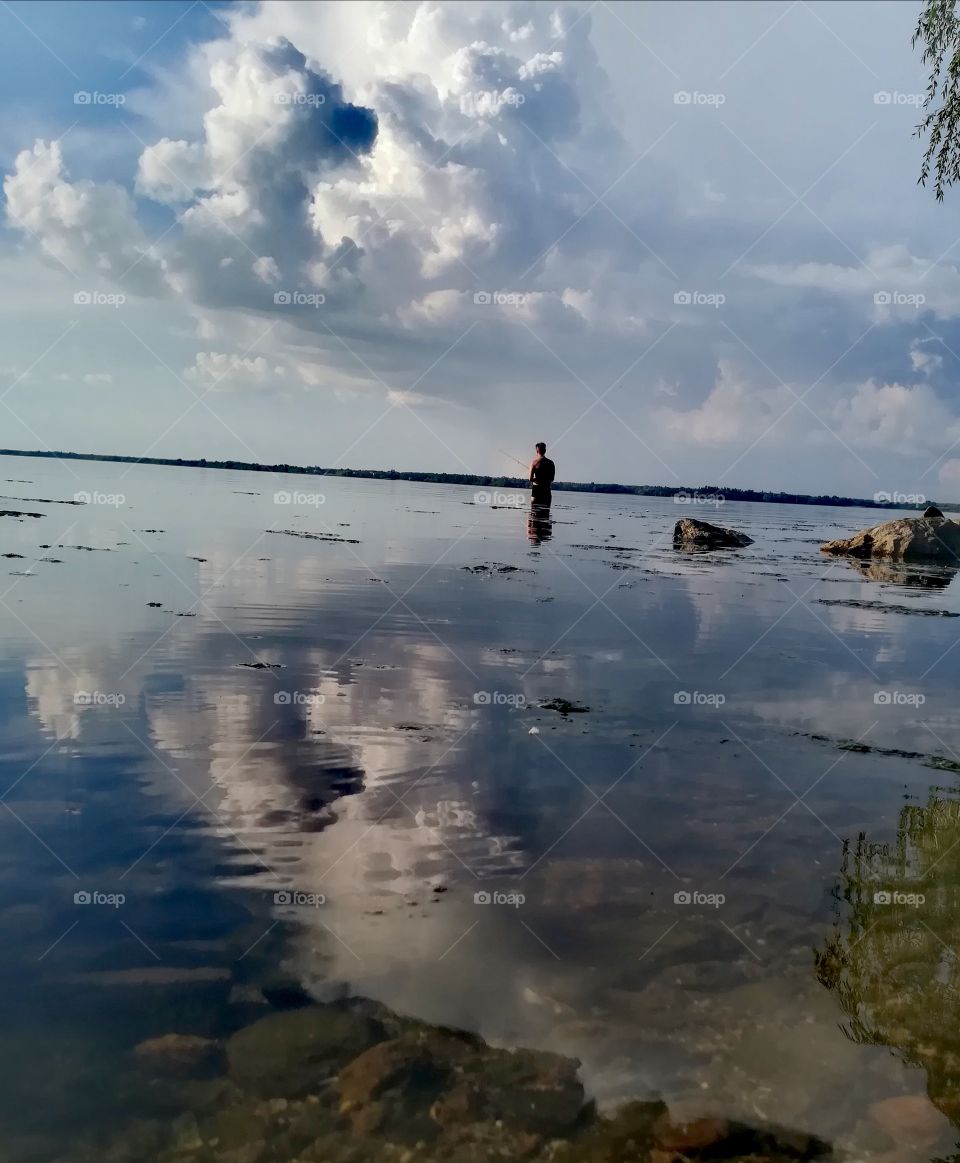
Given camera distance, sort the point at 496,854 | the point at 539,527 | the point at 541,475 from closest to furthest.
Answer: the point at 496,854 → the point at 541,475 → the point at 539,527

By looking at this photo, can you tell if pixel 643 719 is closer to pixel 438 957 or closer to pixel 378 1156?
pixel 438 957

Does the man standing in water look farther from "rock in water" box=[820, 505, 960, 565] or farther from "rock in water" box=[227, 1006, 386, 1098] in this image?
"rock in water" box=[227, 1006, 386, 1098]

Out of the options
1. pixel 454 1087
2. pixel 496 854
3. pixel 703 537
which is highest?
pixel 703 537

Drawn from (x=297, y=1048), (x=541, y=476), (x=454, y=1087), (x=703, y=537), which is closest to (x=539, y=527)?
(x=703, y=537)

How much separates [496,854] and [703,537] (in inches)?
1429

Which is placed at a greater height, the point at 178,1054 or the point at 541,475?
the point at 541,475

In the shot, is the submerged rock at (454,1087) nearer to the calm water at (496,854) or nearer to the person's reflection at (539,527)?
the calm water at (496,854)

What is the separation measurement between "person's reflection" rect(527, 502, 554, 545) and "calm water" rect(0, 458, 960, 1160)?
2288 centimetres

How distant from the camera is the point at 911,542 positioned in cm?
3869

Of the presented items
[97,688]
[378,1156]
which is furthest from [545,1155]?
[97,688]

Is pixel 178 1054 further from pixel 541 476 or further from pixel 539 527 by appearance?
pixel 539 527

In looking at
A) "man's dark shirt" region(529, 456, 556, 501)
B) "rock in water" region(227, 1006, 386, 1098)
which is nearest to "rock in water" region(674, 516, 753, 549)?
"man's dark shirt" region(529, 456, 556, 501)

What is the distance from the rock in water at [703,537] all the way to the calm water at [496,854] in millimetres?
25819

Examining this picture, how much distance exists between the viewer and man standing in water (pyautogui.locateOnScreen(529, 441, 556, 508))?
102 feet
